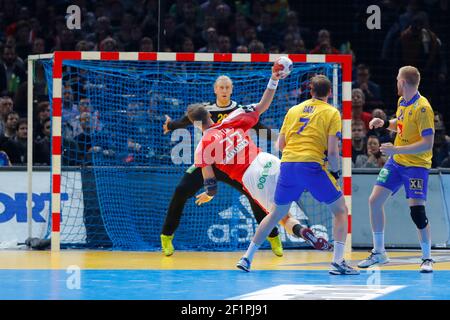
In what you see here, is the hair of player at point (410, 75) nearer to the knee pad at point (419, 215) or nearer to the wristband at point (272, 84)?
the knee pad at point (419, 215)

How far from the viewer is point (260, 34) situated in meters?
20.1

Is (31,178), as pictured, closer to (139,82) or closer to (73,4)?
(139,82)

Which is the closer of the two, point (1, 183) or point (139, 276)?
point (139, 276)

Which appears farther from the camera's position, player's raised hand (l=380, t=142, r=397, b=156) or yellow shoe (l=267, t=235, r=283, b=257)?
yellow shoe (l=267, t=235, r=283, b=257)

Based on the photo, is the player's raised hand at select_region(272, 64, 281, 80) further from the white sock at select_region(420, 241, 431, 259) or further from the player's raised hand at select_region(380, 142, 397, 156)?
the white sock at select_region(420, 241, 431, 259)

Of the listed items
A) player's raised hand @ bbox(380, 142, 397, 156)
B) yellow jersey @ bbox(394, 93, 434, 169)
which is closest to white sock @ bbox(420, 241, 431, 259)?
yellow jersey @ bbox(394, 93, 434, 169)

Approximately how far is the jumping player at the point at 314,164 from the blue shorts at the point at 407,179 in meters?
0.95

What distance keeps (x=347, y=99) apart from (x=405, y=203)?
1774mm

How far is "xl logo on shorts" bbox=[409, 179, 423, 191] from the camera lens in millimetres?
11289

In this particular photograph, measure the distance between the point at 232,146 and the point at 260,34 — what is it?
7.71 meters

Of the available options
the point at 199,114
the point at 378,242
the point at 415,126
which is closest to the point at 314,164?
the point at 415,126

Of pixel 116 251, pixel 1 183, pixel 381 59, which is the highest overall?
pixel 381 59

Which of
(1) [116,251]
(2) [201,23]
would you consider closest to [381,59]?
(2) [201,23]

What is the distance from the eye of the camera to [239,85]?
14898mm
